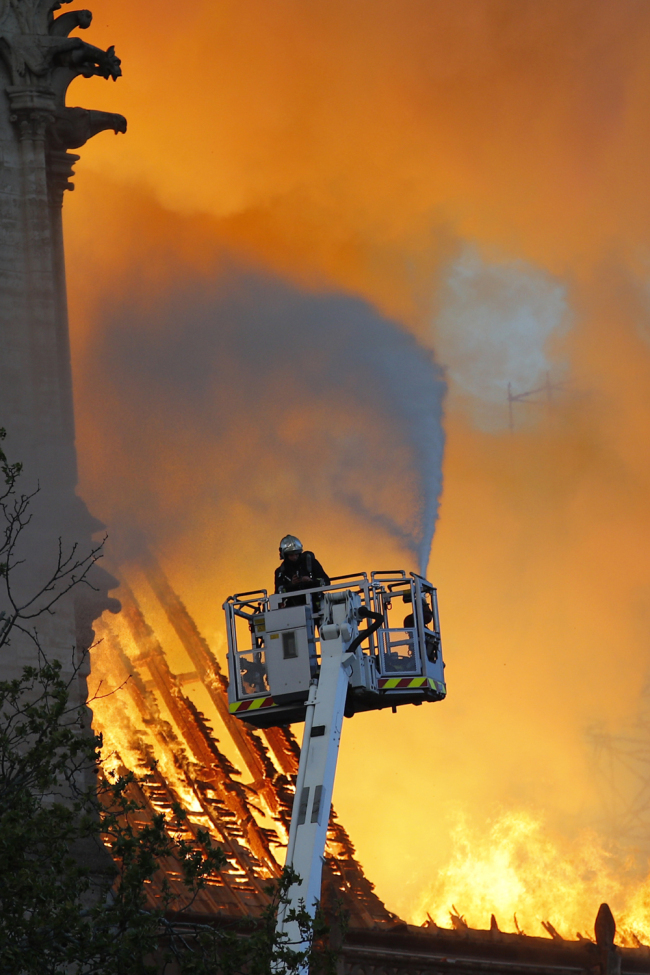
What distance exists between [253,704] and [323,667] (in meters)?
1.49

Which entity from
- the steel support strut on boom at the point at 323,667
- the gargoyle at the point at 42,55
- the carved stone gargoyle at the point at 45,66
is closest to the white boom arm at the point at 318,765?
the steel support strut on boom at the point at 323,667

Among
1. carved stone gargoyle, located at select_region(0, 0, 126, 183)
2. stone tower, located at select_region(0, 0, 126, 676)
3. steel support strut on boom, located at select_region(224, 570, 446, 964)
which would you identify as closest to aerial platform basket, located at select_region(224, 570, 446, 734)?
steel support strut on boom, located at select_region(224, 570, 446, 964)

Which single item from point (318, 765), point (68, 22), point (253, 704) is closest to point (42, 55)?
point (68, 22)

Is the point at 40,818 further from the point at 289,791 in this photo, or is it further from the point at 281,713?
the point at 289,791

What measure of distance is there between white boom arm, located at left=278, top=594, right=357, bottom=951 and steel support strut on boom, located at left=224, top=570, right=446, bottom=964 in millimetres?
11

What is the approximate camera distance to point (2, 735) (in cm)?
1680

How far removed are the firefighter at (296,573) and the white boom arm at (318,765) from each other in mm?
775

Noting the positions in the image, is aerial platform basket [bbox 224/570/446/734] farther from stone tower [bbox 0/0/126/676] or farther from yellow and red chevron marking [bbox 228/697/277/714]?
stone tower [bbox 0/0/126/676]

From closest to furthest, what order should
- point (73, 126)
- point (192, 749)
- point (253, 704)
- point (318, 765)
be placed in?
point (318, 765)
point (253, 704)
point (73, 126)
point (192, 749)

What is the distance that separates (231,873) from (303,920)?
28.3 meters

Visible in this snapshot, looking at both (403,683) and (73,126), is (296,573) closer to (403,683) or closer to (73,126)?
(403,683)

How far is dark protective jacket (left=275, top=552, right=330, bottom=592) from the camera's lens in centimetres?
2038

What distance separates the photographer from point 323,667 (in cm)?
1909

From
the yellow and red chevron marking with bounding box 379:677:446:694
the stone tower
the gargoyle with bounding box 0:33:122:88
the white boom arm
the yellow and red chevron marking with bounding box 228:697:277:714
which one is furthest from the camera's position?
the gargoyle with bounding box 0:33:122:88
